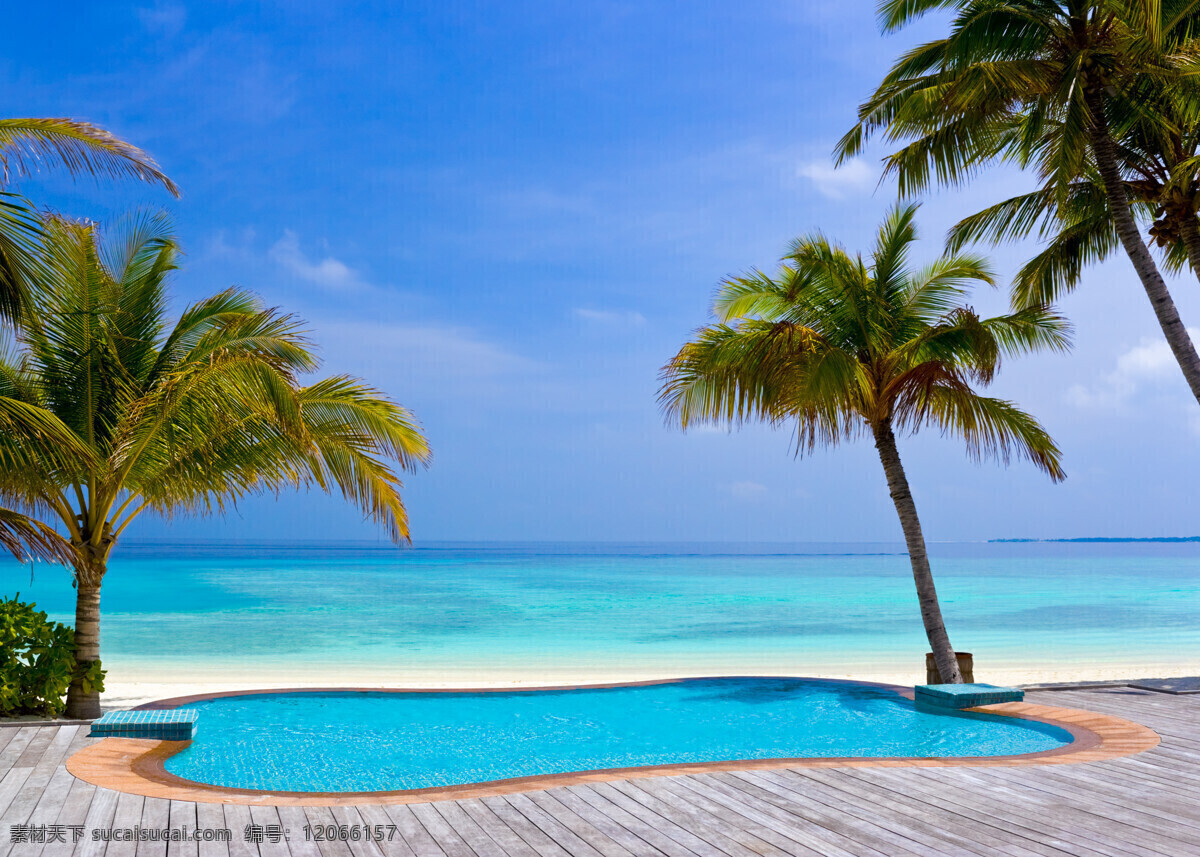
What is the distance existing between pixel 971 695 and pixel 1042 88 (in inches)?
253

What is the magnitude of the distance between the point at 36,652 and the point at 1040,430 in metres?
10.4

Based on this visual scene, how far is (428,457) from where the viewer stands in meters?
8.99

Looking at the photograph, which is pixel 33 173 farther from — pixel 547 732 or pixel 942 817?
pixel 942 817

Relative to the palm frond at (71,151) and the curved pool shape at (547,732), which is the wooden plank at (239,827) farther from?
the palm frond at (71,151)

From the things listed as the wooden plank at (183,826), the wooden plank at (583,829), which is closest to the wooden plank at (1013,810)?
the wooden plank at (583,829)

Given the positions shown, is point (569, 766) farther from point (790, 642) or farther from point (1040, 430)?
point (790, 642)

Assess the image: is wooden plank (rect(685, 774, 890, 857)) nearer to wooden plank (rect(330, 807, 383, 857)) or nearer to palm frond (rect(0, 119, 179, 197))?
wooden plank (rect(330, 807, 383, 857))

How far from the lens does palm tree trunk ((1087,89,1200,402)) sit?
10188 millimetres

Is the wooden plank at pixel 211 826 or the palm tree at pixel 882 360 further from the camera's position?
the palm tree at pixel 882 360

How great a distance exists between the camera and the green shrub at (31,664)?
777 centimetres

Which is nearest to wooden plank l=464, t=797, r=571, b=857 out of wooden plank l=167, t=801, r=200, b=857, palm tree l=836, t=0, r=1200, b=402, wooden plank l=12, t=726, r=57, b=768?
wooden plank l=167, t=801, r=200, b=857

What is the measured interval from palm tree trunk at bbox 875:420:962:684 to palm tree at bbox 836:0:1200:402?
3.16 metres

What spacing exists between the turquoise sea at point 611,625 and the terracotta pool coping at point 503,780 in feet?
34.5

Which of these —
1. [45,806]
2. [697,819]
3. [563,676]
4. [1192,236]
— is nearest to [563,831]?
[697,819]
